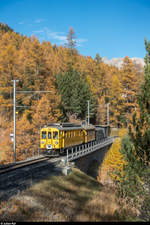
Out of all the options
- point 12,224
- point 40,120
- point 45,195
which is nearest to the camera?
point 12,224

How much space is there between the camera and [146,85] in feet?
45.9

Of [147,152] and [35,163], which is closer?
[147,152]

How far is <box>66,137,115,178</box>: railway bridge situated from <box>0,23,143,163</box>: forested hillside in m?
6.48

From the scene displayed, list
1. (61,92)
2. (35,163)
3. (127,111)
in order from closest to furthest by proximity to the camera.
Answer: (35,163) → (61,92) → (127,111)

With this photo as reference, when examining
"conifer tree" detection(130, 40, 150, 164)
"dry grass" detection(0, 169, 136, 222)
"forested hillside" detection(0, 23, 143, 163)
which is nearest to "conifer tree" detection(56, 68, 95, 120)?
"forested hillside" detection(0, 23, 143, 163)

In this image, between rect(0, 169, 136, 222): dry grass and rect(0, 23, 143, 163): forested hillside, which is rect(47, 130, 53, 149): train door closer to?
rect(0, 169, 136, 222): dry grass

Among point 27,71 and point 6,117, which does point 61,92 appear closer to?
point 27,71

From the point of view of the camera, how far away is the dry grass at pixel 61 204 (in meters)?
10.9

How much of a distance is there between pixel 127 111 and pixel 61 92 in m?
20.6

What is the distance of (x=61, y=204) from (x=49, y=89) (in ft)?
130

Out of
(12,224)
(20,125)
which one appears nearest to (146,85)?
(12,224)

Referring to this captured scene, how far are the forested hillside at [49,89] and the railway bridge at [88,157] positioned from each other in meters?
6.48

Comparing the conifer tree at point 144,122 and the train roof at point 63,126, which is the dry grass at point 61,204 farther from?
the train roof at point 63,126

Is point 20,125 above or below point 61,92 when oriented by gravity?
below
